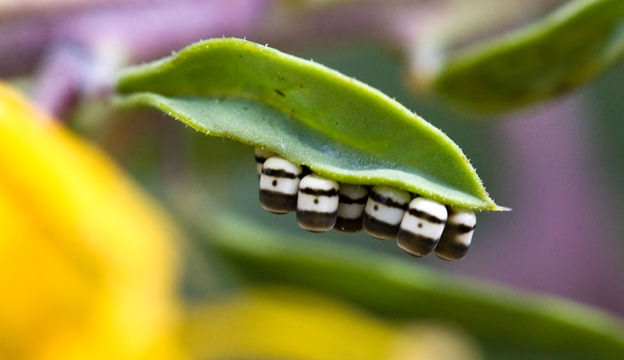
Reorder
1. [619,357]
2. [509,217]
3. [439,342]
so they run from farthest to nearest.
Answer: [509,217] → [439,342] → [619,357]

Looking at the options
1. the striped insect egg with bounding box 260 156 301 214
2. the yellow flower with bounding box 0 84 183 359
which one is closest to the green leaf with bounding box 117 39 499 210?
the striped insect egg with bounding box 260 156 301 214

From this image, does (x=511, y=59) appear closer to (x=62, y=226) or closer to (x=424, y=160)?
(x=424, y=160)

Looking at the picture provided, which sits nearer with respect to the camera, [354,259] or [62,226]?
[62,226]

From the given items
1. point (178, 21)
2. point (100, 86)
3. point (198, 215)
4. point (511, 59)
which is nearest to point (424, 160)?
point (511, 59)

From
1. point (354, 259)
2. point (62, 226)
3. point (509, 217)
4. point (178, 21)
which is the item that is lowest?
point (62, 226)

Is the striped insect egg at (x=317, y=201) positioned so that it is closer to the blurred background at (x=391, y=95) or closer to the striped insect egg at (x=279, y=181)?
the striped insect egg at (x=279, y=181)

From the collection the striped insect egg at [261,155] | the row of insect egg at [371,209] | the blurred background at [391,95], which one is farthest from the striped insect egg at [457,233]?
the blurred background at [391,95]

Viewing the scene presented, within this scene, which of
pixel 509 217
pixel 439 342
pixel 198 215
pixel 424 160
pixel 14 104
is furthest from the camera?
pixel 509 217
